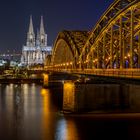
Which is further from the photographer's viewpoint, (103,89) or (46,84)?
(46,84)

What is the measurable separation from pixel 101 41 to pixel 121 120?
18872mm

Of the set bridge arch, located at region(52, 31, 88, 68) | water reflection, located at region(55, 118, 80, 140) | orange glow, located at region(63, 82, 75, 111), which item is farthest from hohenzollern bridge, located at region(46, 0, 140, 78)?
bridge arch, located at region(52, 31, 88, 68)

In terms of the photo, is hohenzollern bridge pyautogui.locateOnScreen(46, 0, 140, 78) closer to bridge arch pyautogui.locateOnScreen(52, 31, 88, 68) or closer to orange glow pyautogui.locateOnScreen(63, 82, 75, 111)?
orange glow pyautogui.locateOnScreen(63, 82, 75, 111)

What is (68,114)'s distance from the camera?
54.4 meters

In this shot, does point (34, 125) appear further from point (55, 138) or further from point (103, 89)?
point (103, 89)

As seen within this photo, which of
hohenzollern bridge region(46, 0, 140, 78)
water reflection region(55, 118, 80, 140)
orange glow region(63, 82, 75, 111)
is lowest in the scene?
water reflection region(55, 118, 80, 140)

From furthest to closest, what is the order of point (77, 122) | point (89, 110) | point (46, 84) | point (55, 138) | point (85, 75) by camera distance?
point (46, 84) → point (85, 75) → point (89, 110) → point (77, 122) → point (55, 138)

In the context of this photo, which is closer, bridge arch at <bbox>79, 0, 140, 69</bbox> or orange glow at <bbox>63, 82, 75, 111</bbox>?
bridge arch at <bbox>79, 0, 140, 69</bbox>

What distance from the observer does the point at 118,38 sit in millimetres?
59156

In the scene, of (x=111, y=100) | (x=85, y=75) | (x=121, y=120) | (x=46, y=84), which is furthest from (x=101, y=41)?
(x=46, y=84)

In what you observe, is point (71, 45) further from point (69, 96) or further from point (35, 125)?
point (35, 125)

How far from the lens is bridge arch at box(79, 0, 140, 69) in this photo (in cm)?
4889

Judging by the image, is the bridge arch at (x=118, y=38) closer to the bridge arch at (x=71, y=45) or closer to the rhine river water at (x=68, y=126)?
the rhine river water at (x=68, y=126)

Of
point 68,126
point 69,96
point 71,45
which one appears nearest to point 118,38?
point 69,96
